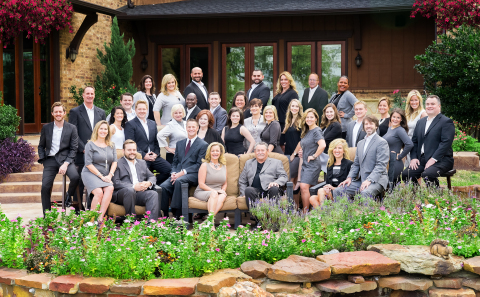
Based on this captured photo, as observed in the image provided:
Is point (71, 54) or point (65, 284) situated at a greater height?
point (71, 54)

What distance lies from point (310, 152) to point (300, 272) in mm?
3339

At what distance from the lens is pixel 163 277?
13.1 feet

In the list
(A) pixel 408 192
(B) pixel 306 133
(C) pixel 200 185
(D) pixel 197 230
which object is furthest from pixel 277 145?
(D) pixel 197 230

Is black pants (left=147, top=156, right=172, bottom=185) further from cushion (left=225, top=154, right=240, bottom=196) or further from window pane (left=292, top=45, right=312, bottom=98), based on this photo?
window pane (left=292, top=45, right=312, bottom=98)

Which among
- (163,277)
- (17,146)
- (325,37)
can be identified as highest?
(325,37)

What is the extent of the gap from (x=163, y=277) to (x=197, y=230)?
28.5 inches

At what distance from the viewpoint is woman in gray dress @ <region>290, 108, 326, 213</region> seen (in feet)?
22.9

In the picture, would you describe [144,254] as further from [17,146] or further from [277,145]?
[17,146]

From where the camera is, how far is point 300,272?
3.90m

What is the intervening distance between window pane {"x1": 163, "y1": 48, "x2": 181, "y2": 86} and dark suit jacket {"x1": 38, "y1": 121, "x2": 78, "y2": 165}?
8725 mm

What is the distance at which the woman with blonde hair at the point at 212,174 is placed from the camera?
6629mm

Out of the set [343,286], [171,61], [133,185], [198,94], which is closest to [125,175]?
[133,185]

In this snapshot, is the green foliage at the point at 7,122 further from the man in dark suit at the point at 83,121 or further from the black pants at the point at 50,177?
the black pants at the point at 50,177

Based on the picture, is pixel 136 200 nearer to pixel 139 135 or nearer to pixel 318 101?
pixel 139 135
